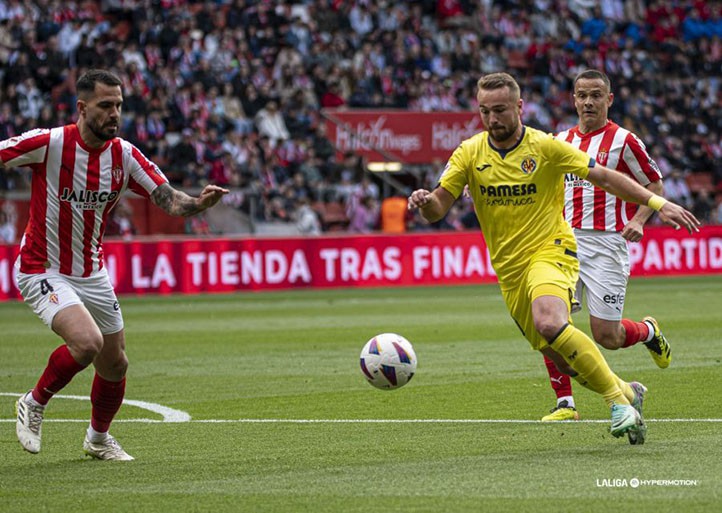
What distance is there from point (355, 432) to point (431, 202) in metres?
1.82

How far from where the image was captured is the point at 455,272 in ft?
91.2

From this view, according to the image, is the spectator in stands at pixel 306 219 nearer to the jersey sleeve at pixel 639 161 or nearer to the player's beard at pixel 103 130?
the jersey sleeve at pixel 639 161

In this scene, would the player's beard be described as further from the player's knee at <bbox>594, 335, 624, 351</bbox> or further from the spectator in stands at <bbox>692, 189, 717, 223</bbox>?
the spectator in stands at <bbox>692, 189, 717, 223</bbox>

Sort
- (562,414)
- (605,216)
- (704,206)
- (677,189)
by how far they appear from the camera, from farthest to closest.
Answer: (677,189) < (704,206) < (605,216) < (562,414)

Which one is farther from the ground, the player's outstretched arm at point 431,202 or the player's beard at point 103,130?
the player's beard at point 103,130

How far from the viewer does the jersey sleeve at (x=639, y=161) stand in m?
10.6

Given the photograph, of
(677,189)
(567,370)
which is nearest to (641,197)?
(567,370)

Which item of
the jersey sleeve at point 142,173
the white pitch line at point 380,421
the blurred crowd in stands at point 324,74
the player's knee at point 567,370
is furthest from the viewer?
the blurred crowd in stands at point 324,74

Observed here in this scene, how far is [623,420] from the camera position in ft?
25.9

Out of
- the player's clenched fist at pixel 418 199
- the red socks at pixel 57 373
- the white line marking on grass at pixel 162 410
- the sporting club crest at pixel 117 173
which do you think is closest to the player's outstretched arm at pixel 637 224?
the player's clenched fist at pixel 418 199

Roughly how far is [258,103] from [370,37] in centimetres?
465

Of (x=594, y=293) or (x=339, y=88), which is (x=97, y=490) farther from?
(x=339, y=88)

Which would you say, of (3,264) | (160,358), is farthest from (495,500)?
(3,264)

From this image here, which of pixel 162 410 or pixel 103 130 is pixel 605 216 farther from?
pixel 103 130
